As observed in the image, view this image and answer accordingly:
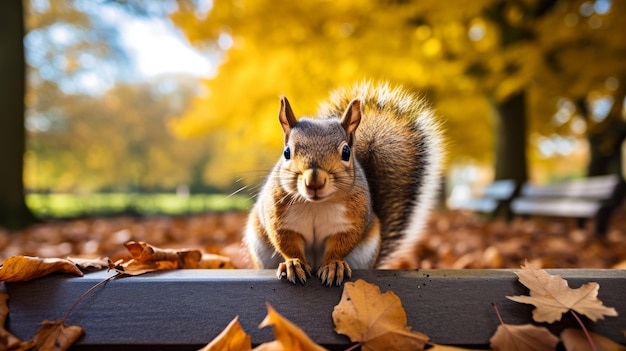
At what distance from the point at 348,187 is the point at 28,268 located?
33.4 inches

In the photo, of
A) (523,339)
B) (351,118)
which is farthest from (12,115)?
(523,339)

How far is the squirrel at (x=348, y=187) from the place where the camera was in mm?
1283

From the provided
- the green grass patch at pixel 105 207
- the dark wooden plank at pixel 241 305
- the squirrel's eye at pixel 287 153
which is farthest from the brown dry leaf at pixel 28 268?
the green grass patch at pixel 105 207

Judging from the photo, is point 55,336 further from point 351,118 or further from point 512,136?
point 512,136

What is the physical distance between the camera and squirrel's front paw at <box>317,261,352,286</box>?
3.87 ft

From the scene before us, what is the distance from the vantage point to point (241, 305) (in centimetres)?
110

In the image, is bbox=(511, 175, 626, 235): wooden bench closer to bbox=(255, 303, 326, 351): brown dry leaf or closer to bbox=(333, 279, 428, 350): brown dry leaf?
bbox=(333, 279, 428, 350): brown dry leaf

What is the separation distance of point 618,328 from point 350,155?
767mm

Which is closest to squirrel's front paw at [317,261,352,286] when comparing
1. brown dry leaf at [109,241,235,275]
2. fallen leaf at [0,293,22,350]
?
brown dry leaf at [109,241,235,275]

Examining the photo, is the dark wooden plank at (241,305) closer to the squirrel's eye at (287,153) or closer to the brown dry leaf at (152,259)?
the brown dry leaf at (152,259)

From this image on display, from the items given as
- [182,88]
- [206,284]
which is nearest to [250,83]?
[206,284]

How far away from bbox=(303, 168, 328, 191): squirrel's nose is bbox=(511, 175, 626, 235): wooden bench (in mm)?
3836

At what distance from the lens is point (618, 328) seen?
1.04 metres

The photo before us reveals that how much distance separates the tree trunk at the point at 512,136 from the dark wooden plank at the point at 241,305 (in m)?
6.44
